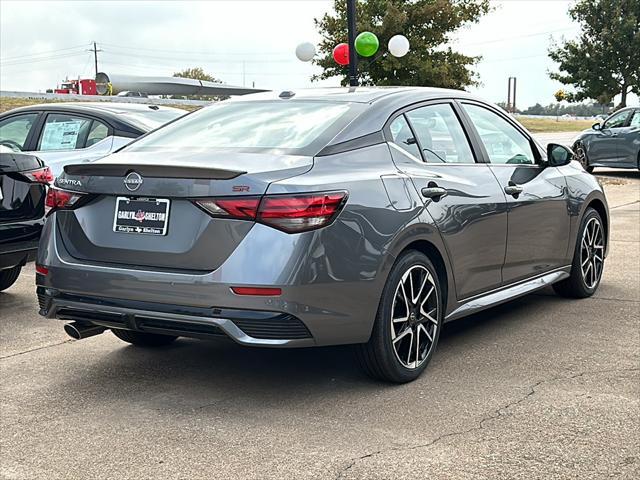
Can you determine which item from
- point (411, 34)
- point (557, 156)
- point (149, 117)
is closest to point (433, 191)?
Answer: point (557, 156)

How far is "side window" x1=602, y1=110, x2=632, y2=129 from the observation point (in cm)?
1950

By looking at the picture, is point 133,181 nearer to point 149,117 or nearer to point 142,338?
point 142,338

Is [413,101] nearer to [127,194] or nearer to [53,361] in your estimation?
[127,194]

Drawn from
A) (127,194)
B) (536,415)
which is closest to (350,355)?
(536,415)

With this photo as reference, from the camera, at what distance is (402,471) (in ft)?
11.5

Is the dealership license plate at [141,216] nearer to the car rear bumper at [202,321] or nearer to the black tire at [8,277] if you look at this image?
the car rear bumper at [202,321]

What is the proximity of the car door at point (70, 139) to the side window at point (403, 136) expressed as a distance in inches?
180

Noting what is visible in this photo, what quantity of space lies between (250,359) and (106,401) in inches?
37.9

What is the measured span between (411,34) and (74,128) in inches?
1331

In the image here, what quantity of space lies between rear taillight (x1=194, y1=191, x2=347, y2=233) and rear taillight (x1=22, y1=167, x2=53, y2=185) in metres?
2.95

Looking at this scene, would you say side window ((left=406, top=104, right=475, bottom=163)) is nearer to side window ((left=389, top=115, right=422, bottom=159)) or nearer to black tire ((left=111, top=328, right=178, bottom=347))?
side window ((left=389, top=115, right=422, bottom=159))

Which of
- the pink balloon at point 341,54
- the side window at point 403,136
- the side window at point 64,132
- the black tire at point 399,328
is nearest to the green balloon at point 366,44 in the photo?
the pink balloon at point 341,54

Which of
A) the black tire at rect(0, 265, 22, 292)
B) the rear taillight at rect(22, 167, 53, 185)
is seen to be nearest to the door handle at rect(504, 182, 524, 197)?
the rear taillight at rect(22, 167, 53, 185)

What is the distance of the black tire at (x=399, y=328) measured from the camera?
4.45 m
